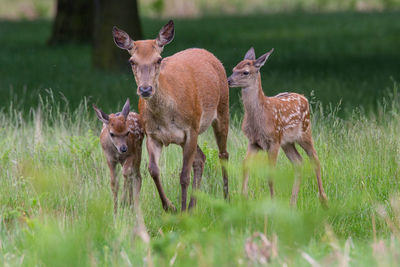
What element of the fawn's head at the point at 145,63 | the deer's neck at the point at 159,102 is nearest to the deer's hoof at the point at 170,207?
the deer's neck at the point at 159,102

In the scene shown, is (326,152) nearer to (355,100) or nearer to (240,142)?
(240,142)

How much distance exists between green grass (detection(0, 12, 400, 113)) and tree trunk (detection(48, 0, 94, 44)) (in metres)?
0.67

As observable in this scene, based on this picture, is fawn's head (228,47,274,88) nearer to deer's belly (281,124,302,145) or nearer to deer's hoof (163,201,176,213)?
deer's belly (281,124,302,145)

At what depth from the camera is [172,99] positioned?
690 centimetres

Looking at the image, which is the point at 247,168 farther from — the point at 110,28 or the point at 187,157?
the point at 110,28

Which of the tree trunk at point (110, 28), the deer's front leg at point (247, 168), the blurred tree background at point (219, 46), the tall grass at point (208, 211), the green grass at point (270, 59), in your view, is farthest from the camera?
the tree trunk at point (110, 28)

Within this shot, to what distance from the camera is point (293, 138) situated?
7695 millimetres

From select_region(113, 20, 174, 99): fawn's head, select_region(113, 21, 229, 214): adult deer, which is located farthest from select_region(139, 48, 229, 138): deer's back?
select_region(113, 20, 174, 99): fawn's head

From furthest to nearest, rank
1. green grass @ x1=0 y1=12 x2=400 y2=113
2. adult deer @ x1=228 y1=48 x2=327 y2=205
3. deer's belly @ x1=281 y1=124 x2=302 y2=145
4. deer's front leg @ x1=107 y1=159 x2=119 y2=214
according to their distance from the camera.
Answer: green grass @ x1=0 y1=12 x2=400 y2=113
deer's belly @ x1=281 y1=124 x2=302 y2=145
adult deer @ x1=228 y1=48 x2=327 y2=205
deer's front leg @ x1=107 y1=159 x2=119 y2=214

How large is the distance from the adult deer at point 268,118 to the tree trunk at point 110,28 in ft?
29.8

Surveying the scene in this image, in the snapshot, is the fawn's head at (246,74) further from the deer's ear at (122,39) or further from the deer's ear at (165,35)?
the deer's ear at (122,39)

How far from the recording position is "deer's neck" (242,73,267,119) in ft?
24.4

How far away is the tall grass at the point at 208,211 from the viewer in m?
4.08

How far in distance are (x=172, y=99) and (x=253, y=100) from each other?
967 millimetres
